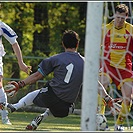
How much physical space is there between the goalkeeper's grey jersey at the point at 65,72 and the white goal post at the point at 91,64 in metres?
1.71

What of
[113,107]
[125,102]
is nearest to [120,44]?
[125,102]

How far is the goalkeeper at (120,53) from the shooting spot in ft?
29.7

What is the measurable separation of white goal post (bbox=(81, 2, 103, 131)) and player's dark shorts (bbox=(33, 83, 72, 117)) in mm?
1865

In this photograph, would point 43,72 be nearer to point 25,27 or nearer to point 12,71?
point 12,71

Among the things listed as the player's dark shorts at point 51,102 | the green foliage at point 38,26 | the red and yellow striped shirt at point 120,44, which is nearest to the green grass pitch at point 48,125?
the player's dark shorts at point 51,102

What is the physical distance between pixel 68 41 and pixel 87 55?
5.74 feet

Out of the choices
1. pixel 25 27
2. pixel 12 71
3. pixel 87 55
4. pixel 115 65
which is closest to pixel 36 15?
pixel 25 27

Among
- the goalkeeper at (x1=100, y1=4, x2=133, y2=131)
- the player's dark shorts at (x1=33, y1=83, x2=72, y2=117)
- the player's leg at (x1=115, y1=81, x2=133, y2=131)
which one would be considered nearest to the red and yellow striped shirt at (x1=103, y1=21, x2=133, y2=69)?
the goalkeeper at (x1=100, y1=4, x2=133, y2=131)

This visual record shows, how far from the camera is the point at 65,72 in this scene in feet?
26.7

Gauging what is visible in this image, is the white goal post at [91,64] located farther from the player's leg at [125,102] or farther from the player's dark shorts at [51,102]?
the player's leg at [125,102]

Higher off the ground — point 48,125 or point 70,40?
point 70,40

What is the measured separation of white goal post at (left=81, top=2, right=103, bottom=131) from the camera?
6.38 m

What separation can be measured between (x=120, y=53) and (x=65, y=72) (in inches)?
57.1

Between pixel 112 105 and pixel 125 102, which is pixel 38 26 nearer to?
pixel 125 102
